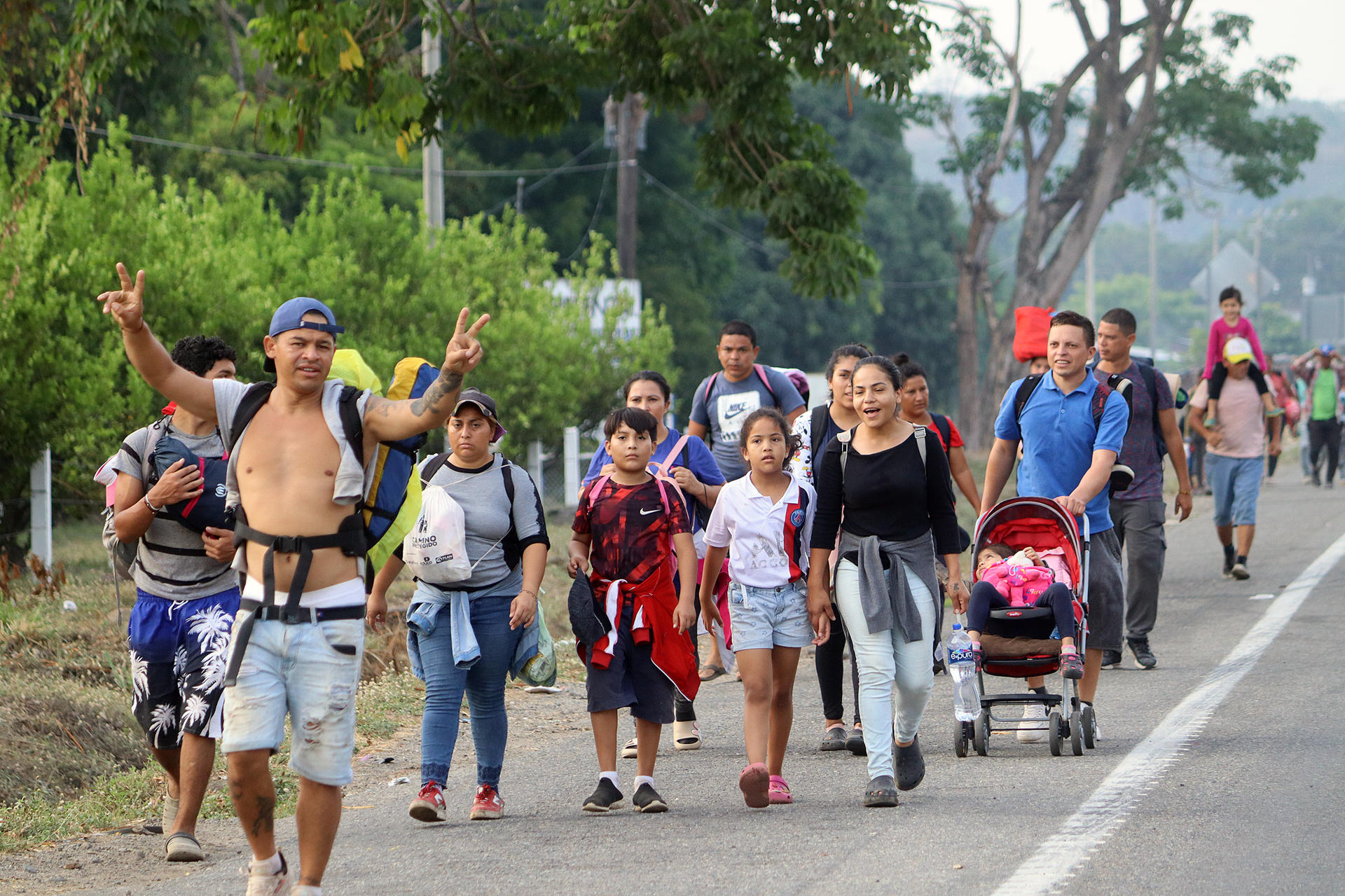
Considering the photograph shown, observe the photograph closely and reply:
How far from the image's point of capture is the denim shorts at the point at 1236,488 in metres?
13.2

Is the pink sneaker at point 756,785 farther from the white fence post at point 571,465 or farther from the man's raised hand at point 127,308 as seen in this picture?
the white fence post at point 571,465

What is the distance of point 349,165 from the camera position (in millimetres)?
28484

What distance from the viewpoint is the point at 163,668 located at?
234 inches

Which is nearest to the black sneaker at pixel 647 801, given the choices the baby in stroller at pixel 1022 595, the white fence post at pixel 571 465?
the baby in stroller at pixel 1022 595

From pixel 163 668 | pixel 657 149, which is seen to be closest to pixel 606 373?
pixel 163 668

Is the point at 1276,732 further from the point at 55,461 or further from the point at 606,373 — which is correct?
the point at 606,373

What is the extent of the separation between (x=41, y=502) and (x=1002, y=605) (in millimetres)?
9034

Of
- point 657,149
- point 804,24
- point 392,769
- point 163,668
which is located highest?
point 657,149

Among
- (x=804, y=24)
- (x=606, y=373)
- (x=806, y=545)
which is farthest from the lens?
(x=606, y=373)

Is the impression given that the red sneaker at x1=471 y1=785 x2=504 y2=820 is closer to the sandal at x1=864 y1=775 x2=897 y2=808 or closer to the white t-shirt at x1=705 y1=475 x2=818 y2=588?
the white t-shirt at x1=705 y1=475 x2=818 y2=588

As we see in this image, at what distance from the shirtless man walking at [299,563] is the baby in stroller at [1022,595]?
312 cm

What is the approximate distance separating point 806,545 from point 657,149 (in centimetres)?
3542

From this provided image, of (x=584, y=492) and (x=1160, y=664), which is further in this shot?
(x=1160, y=664)

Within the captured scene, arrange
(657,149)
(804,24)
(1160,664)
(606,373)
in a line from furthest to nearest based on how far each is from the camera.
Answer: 1. (657,149)
2. (606,373)
3. (804,24)
4. (1160,664)
